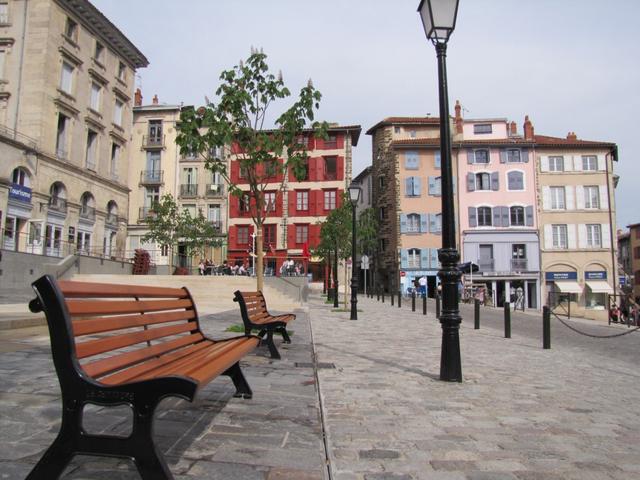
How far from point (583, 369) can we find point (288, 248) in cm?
3852

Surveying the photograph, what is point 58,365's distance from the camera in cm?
213

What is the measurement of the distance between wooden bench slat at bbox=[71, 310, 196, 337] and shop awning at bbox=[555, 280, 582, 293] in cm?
4410

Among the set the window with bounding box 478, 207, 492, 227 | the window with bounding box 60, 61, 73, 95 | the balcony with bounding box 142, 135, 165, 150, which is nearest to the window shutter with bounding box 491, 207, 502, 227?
the window with bounding box 478, 207, 492, 227

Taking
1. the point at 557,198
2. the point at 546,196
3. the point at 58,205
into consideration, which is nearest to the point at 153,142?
the point at 58,205

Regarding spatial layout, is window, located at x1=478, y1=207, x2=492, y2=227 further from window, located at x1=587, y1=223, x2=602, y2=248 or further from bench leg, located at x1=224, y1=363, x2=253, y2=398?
bench leg, located at x1=224, y1=363, x2=253, y2=398

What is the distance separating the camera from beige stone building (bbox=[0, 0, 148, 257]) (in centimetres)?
2664

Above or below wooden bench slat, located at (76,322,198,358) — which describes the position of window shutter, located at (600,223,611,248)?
above

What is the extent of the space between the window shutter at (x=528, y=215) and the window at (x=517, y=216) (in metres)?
0.32

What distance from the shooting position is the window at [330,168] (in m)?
45.2

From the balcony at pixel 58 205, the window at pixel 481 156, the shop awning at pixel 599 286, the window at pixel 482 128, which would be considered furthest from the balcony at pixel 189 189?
the shop awning at pixel 599 286

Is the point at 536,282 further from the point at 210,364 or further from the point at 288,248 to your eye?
the point at 210,364

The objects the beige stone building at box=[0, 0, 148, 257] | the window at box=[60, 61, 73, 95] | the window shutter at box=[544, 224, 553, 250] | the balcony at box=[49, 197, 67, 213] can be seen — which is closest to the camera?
the beige stone building at box=[0, 0, 148, 257]

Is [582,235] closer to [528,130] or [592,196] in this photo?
[592,196]

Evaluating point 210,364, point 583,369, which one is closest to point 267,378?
point 210,364
